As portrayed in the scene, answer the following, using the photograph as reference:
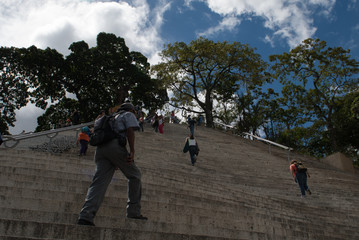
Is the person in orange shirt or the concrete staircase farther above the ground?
the person in orange shirt

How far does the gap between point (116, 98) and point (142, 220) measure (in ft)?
88.9

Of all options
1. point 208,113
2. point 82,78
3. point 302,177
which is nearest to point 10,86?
point 82,78

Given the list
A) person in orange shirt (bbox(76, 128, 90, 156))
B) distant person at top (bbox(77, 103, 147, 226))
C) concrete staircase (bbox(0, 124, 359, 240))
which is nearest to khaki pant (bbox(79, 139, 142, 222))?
distant person at top (bbox(77, 103, 147, 226))

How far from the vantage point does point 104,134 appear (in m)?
3.69

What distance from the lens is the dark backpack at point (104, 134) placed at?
3678mm

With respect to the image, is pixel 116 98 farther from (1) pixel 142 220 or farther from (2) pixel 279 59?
(1) pixel 142 220

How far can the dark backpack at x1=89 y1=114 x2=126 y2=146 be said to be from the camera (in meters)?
3.68

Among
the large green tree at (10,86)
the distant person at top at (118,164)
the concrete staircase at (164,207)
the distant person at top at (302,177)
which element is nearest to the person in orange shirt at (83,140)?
the concrete staircase at (164,207)

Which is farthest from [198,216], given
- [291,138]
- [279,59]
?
[291,138]

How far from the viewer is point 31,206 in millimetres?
4129

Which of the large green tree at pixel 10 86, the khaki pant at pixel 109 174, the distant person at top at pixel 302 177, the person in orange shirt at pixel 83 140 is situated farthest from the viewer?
the large green tree at pixel 10 86

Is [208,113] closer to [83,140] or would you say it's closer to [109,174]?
[83,140]

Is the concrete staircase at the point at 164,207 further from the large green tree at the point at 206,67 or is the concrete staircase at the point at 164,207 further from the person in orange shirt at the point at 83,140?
the large green tree at the point at 206,67

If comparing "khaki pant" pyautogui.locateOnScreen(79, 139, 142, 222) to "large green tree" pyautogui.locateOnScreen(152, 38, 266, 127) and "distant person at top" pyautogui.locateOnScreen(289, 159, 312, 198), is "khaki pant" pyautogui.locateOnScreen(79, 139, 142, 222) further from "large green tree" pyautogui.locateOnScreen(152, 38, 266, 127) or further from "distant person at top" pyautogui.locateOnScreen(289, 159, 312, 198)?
"large green tree" pyautogui.locateOnScreen(152, 38, 266, 127)
